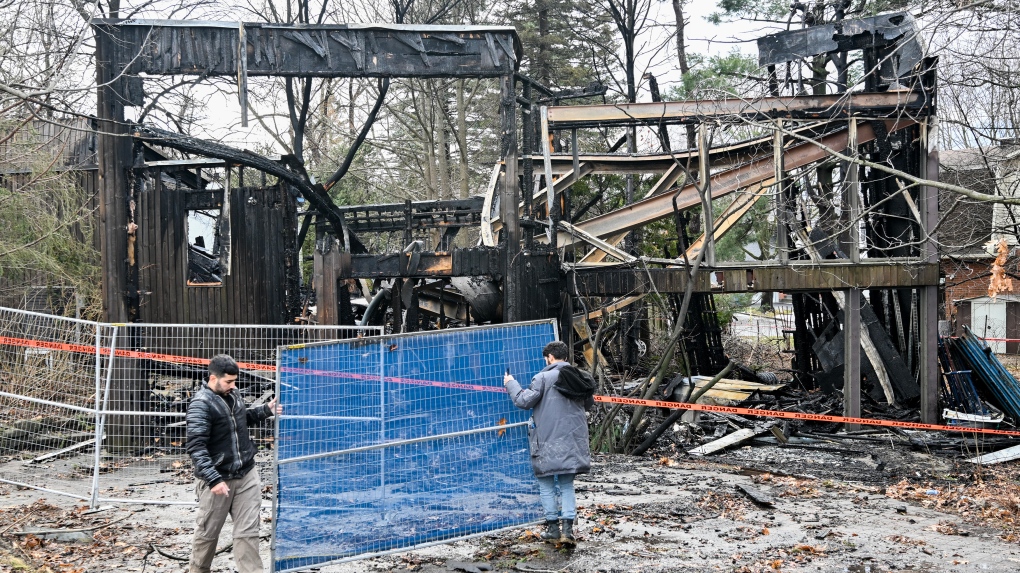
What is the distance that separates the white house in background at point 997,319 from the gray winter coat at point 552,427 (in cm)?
2599

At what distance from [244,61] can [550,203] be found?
16.8 ft

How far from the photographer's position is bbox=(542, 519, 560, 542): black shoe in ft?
23.6

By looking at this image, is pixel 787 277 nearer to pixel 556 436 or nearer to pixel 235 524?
pixel 556 436

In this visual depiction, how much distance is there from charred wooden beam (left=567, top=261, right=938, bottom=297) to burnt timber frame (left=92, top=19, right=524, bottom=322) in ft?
8.12

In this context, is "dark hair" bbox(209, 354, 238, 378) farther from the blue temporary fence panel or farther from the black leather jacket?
the blue temporary fence panel

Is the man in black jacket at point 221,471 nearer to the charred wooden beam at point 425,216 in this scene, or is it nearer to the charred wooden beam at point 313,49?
the charred wooden beam at point 313,49

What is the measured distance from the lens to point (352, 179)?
30344 millimetres

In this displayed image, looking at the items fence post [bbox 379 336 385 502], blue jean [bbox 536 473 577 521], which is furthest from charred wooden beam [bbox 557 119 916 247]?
fence post [bbox 379 336 385 502]

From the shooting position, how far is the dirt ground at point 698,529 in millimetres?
6750

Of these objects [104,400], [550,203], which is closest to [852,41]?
[550,203]

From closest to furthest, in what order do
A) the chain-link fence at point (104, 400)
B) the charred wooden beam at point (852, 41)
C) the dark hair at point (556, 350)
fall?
the dark hair at point (556, 350) → the chain-link fence at point (104, 400) → the charred wooden beam at point (852, 41)

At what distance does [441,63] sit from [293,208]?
10.7 ft

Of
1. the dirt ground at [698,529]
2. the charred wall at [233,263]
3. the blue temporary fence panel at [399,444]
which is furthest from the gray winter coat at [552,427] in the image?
the charred wall at [233,263]

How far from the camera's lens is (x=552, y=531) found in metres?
7.21
